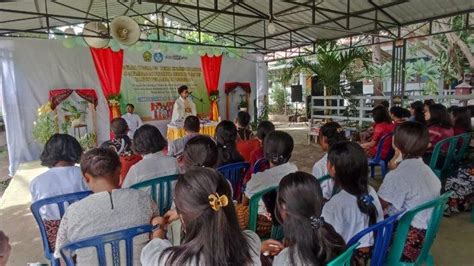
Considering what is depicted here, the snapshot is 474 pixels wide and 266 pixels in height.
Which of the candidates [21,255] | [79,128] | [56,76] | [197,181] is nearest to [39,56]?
[56,76]

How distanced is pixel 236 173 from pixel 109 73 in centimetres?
547

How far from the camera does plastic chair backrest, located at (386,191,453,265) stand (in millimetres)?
1460

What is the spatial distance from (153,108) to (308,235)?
274 inches

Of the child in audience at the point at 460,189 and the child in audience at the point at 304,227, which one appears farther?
the child in audience at the point at 460,189

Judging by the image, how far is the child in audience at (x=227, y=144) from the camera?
2646mm

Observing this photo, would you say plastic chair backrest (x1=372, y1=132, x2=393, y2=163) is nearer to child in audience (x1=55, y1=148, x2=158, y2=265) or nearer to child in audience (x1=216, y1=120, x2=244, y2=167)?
child in audience (x1=216, y1=120, x2=244, y2=167)

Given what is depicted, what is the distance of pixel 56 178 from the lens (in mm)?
1867

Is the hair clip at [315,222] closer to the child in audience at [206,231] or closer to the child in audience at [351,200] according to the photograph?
the child in audience at [206,231]

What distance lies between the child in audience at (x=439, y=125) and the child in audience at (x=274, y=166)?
218cm

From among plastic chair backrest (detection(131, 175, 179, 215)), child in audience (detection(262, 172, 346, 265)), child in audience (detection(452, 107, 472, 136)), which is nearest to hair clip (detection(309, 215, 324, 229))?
child in audience (detection(262, 172, 346, 265))

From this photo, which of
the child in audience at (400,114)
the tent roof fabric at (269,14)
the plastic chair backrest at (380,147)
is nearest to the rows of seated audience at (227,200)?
the plastic chair backrest at (380,147)

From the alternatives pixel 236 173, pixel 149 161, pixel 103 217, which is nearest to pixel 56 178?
pixel 149 161

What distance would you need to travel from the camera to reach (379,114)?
Answer: 3.97 metres

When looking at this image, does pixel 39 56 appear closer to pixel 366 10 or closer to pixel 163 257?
pixel 366 10
